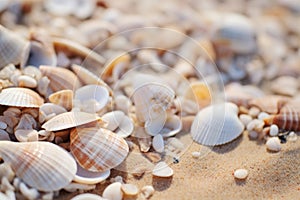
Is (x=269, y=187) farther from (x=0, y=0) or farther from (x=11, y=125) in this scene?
(x=0, y=0)

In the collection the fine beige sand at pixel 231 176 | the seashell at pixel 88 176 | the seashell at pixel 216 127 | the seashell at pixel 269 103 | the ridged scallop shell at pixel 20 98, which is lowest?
the fine beige sand at pixel 231 176

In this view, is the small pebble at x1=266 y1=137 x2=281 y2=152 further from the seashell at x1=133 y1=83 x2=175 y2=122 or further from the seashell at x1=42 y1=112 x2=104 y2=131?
the seashell at x1=42 y1=112 x2=104 y2=131

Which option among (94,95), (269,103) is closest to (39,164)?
(94,95)

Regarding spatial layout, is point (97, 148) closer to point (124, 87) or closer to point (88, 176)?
point (88, 176)

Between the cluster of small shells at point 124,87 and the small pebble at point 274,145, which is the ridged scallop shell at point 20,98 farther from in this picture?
the small pebble at point 274,145

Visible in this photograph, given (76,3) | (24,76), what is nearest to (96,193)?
(24,76)

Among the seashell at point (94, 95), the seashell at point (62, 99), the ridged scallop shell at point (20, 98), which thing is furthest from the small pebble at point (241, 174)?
the ridged scallop shell at point (20, 98)
